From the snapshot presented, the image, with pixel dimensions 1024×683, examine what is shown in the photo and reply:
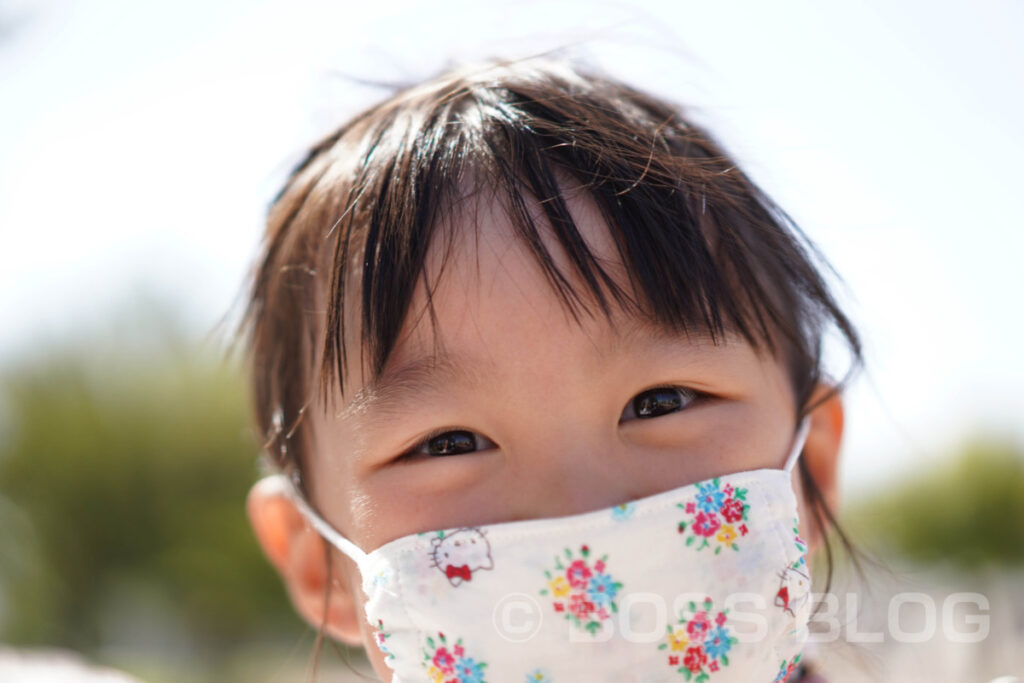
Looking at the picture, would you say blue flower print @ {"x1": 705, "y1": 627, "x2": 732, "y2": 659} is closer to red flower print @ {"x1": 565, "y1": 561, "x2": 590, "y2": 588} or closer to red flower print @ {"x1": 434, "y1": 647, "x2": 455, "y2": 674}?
red flower print @ {"x1": 565, "y1": 561, "x2": 590, "y2": 588}

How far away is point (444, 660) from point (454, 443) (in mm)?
308

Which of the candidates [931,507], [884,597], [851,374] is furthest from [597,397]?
[931,507]

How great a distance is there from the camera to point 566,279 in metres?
1.29

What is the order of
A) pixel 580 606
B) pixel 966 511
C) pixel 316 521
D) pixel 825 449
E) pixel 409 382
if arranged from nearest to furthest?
pixel 580 606
pixel 409 382
pixel 316 521
pixel 825 449
pixel 966 511

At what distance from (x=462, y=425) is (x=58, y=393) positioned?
1036 centimetres

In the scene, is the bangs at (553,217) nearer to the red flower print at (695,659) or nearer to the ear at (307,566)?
the ear at (307,566)

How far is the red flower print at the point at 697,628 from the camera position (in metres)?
1.23

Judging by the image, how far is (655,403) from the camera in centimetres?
133

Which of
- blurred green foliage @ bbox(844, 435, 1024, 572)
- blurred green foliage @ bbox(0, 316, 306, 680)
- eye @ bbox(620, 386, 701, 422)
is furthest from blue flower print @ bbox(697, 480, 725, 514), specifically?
blurred green foliage @ bbox(0, 316, 306, 680)

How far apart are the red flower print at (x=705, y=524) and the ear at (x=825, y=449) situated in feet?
1.57

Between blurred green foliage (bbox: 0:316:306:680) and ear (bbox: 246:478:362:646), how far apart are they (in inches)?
334

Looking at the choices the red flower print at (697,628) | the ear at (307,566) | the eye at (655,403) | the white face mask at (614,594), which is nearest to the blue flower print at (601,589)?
the white face mask at (614,594)

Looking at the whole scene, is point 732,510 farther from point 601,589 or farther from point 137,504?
point 137,504

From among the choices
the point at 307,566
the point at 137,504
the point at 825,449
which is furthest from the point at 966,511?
the point at 137,504
